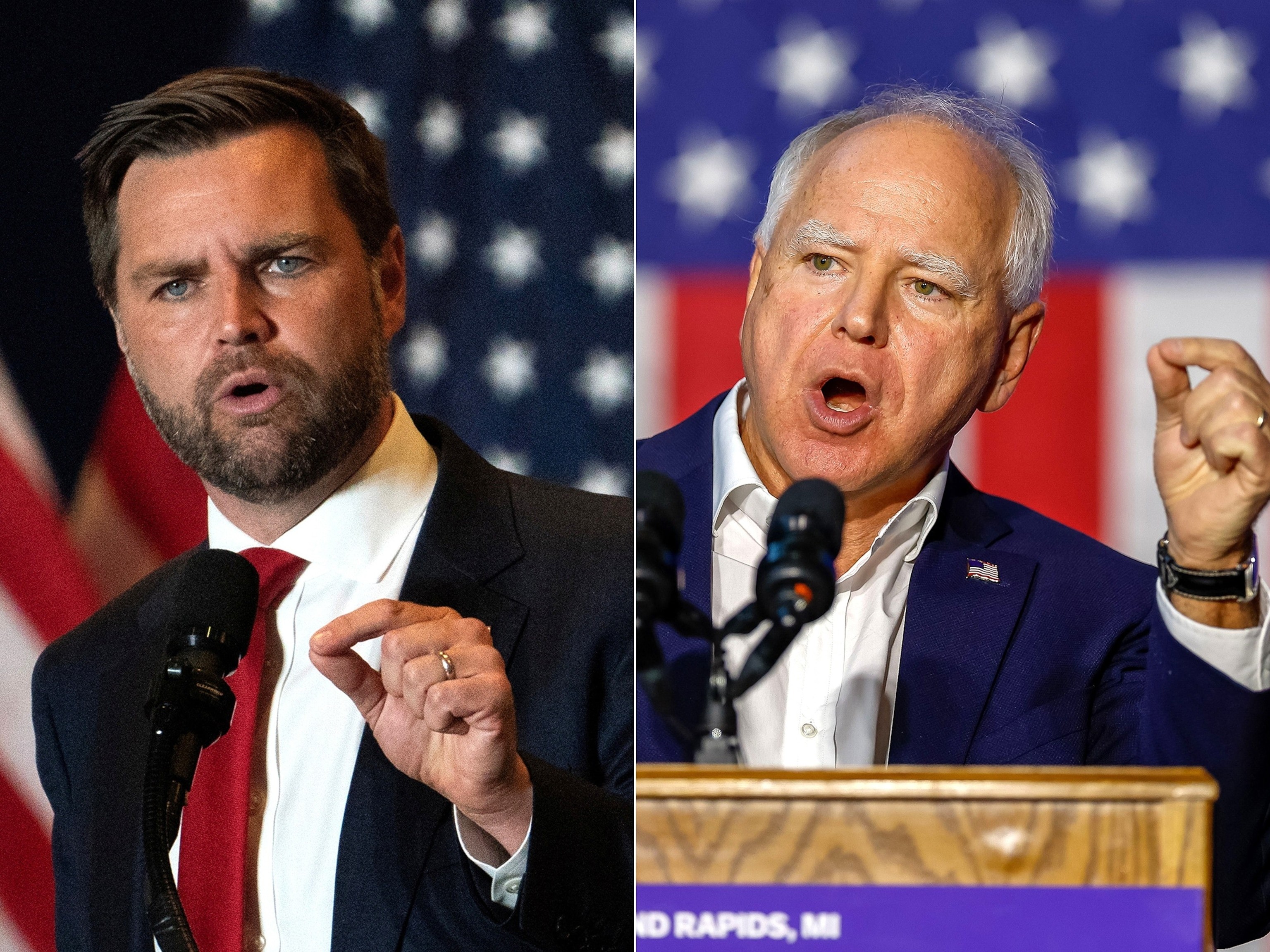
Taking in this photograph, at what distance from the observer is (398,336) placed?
7.79ft

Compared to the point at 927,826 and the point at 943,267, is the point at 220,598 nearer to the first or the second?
the point at 927,826

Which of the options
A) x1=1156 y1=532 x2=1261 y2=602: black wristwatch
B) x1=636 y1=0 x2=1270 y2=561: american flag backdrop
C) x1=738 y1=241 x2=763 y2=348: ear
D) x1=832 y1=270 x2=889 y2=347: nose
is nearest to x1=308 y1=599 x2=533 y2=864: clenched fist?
x1=636 y1=0 x2=1270 y2=561: american flag backdrop

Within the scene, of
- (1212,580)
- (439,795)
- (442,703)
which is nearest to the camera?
(1212,580)

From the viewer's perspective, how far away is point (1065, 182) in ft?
7.34

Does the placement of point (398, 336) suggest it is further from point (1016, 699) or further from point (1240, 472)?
point (1240, 472)

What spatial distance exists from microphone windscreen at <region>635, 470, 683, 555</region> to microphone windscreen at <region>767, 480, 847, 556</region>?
0.52 ft

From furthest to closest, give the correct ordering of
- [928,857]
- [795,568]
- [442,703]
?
[442,703], [928,857], [795,568]

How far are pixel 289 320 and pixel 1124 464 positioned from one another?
1.49 metres

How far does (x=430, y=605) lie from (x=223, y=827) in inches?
21.2

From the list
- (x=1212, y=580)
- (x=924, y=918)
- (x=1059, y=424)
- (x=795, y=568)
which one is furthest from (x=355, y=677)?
(x=1212, y=580)

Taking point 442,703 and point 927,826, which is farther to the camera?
point 442,703

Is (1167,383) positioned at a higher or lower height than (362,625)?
higher

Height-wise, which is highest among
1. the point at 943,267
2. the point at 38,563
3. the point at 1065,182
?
the point at 1065,182

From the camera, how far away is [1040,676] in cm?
221
